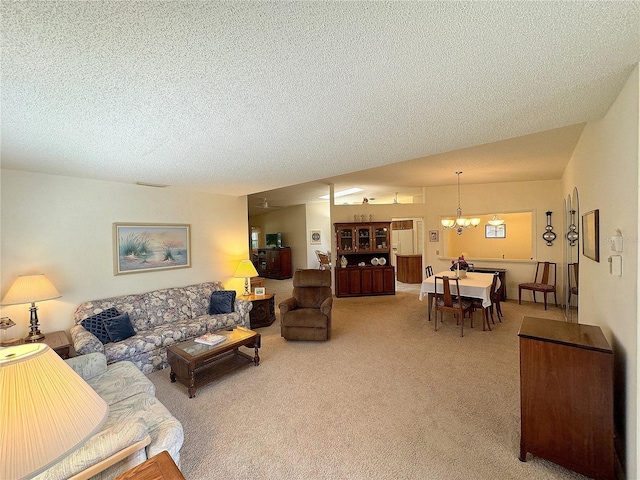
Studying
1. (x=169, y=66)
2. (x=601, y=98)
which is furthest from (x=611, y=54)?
(x=169, y=66)

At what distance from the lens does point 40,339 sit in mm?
2758

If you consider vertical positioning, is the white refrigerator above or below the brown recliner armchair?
above

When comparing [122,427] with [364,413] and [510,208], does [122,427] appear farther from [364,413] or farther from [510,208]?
[510,208]

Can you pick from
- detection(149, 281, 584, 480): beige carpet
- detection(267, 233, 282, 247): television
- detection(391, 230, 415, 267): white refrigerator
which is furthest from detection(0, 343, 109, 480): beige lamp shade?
Answer: detection(267, 233, 282, 247): television

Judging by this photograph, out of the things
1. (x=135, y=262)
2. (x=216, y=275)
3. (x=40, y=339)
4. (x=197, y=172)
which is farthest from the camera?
(x=216, y=275)

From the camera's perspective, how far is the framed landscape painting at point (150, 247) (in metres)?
3.71

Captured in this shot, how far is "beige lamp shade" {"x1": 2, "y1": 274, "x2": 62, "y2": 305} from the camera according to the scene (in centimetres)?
269

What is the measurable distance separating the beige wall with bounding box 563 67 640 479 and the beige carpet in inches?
24.1

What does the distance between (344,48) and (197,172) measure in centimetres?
258

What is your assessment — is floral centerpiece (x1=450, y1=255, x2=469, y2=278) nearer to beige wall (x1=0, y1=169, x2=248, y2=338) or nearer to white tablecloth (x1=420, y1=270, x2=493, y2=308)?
white tablecloth (x1=420, y1=270, x2=493, y2=308)

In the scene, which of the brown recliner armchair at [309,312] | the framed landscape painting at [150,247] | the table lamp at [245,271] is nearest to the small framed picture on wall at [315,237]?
the table lamp at [245,271]

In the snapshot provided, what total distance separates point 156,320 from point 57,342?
3.37 feet

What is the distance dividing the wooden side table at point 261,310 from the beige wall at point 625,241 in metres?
4.07

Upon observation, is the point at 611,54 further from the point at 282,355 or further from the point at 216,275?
the point at 216,275
